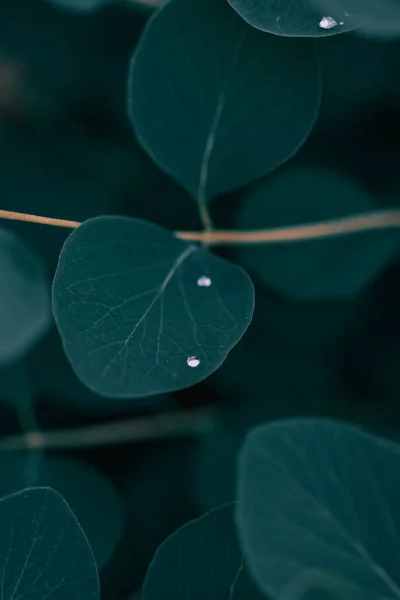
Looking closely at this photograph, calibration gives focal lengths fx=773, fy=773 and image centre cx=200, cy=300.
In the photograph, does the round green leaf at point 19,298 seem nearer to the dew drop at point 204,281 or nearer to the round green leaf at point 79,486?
the round green leaf at point 79,486

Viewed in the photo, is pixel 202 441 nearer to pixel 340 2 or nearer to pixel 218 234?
pixel 218 234

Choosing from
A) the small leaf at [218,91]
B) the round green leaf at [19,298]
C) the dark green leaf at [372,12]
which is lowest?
→ the round green leaf at [19,298]

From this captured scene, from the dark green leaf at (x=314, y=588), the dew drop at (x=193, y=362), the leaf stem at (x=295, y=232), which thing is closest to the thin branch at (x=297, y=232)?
the leaf stem at (x=295, y=232)

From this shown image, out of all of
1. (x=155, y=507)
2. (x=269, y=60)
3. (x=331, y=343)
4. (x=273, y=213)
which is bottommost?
(x=155, y=507)

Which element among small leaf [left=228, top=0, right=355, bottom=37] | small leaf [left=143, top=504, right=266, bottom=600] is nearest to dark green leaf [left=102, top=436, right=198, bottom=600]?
small leaf [left=143, top=504, right=266, bottom=600]

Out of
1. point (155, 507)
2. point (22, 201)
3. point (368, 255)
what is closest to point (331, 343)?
point (368, 255)
